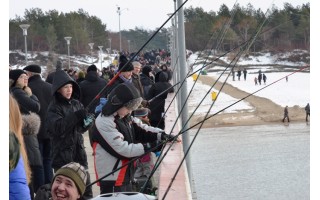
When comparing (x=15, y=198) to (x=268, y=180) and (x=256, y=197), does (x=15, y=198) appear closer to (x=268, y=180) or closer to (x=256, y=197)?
(x=256, y=197)

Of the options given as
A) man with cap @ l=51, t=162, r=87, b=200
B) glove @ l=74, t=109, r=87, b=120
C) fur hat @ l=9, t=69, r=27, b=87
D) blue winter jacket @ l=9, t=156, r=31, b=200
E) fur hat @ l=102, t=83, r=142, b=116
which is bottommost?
man with cap @ l=51, t=162, r=87, b=200

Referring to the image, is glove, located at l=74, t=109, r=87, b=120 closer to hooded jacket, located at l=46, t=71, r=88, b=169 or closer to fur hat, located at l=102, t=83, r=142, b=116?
hooded jacket, located at l=46, t=71, r=88, b=169

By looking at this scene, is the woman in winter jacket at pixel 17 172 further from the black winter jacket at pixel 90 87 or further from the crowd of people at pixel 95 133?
the black winter jacket at pixel 90 87

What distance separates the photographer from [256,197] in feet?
47.8

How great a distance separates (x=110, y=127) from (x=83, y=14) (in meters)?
104

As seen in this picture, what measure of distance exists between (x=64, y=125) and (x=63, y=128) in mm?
36

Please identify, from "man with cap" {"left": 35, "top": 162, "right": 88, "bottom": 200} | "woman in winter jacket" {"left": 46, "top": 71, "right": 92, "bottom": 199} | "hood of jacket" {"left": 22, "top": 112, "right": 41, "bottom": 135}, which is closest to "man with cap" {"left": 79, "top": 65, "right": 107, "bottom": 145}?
"hood of jacket" {"left": 22, "top": 112, "right": 41, "bottom": 135}

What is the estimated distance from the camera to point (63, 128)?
5.54m

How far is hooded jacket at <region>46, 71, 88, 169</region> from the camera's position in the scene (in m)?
5.55

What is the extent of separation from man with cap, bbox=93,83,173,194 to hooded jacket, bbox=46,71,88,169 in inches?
19.4

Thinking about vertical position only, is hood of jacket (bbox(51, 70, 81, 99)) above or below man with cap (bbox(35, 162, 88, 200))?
above

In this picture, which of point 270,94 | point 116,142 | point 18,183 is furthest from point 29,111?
point 270,94

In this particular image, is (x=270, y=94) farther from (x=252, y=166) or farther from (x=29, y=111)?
(x=29, y=111)

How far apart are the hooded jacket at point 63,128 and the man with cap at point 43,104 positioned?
154 cm
